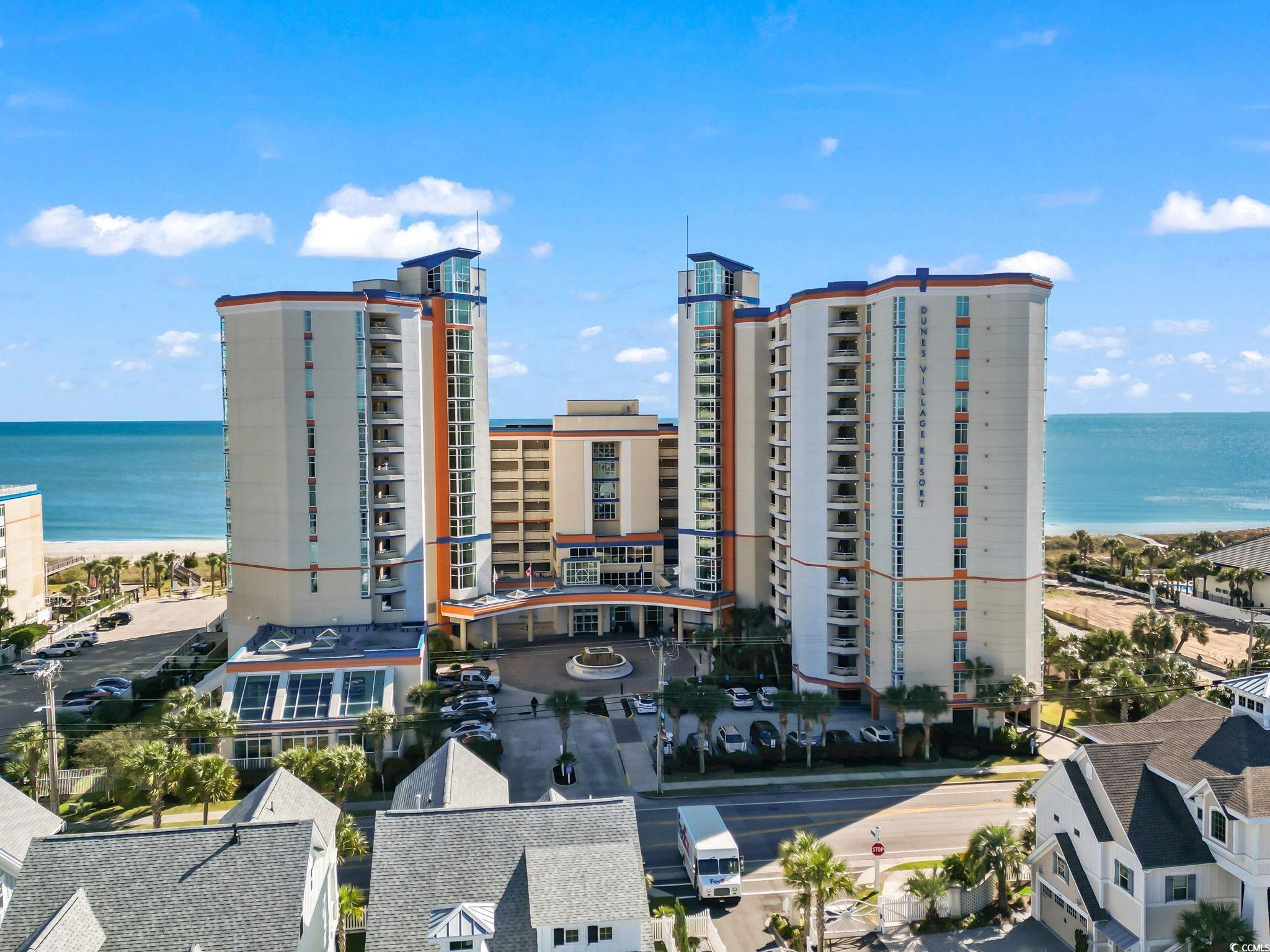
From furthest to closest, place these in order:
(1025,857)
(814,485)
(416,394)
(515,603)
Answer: (515,603), (416,394), (814,485), (1025,857)

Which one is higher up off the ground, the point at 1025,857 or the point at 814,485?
the point at 814,485

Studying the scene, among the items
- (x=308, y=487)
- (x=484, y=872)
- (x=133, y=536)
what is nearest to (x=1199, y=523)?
(x=308, y=487)

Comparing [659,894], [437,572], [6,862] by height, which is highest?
[437,572]

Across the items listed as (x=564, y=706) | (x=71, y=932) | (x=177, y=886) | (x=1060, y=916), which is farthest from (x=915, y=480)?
(x=71, y=932)

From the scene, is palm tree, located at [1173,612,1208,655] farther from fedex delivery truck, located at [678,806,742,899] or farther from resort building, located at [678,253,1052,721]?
fedex delivery truck, located at [678,806,742,899]

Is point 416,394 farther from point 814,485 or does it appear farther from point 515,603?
point 814,485

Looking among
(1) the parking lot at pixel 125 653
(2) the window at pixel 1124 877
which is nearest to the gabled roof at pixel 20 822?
(1) the parking lot at pixel 125 653
